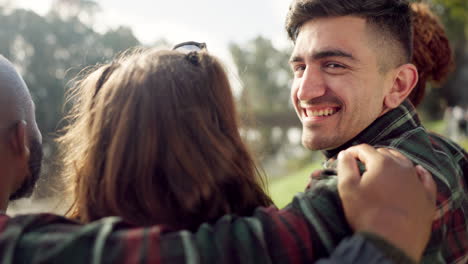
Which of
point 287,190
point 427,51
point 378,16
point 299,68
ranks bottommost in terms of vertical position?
point 287,190

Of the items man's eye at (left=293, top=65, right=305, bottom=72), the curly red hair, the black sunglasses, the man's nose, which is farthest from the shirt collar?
the black sunglasses

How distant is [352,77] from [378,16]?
411mm

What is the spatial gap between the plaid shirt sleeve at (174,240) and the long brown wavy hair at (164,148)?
0.14 meters

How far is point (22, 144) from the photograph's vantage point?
179 centimetres

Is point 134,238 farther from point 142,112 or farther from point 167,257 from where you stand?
point 142,112

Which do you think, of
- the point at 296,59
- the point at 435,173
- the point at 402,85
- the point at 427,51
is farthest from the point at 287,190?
the point at 435,173

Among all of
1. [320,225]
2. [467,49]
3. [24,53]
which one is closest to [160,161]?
[320,225]

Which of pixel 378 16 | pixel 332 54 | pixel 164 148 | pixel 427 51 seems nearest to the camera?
pixel 164 148

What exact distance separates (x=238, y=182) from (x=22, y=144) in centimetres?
88

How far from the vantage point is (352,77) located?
242 centimetres

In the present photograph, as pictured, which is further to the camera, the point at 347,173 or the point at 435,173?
the point at 435,173

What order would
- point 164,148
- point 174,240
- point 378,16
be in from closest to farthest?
1. point 174,240
2. point 164,148
3. point 378,16

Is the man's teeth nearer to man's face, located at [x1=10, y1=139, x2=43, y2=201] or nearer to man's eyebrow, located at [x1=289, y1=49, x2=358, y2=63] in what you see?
man's eyebrow, located at [x1=289, y1=49, x2=358, y2=63]

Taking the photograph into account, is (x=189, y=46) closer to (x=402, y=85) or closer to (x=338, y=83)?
(x=338, y=83)
